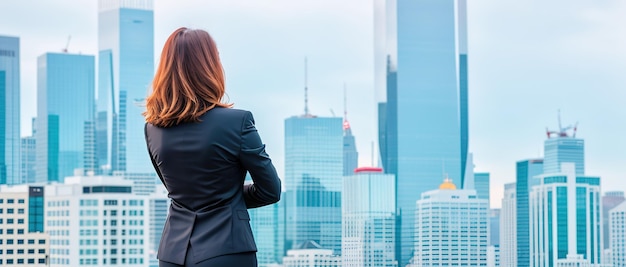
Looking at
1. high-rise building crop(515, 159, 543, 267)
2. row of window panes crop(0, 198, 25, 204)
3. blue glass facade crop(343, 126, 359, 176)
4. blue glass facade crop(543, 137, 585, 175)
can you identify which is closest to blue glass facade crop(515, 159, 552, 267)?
→ high-rise building crop(515, 159, 543, 267)

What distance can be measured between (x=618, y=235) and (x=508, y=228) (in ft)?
12.0

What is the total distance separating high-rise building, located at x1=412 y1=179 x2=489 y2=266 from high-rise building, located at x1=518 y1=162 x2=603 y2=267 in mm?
1893

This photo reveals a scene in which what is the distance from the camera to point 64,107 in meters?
55.2

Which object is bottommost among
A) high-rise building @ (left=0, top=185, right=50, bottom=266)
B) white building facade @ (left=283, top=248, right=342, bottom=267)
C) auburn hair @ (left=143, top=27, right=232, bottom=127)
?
white building facade @ (left=283, top=248, right=342, bottom=267)

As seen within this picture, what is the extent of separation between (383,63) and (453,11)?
3935 millimetres

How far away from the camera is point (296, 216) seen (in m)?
43.4

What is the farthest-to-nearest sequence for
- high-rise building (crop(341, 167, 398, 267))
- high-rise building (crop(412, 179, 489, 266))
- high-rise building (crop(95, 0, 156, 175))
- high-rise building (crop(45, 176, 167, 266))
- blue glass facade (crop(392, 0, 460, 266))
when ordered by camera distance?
1. high-rise building (crop(95, 0, 156, 175))
2. blue glass facade (crop(392, 0, 460, 266))
3. high-rise building (crop(341, 167, 398, 267))
4. high-rise building (crop(412, 179, 489, 266))
5. high-rise building (crop(45, 176, 167, 266))

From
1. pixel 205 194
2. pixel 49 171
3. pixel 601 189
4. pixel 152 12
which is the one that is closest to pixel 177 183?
pixel 205 194

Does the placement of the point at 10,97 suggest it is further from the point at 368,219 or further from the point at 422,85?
the point at 422,85

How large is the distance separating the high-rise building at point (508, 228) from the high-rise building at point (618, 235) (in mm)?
3233

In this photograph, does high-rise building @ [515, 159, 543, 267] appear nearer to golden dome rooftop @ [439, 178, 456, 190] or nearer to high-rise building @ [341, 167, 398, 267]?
golden dome rooftop @ [439, 178, 456, 190]

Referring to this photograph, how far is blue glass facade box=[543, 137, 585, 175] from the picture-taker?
3910 cm

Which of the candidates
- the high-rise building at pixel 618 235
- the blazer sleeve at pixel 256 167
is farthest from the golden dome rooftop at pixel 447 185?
the blazer sleeve at pixel 256 167

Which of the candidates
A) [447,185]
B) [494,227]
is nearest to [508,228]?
[494,227]
